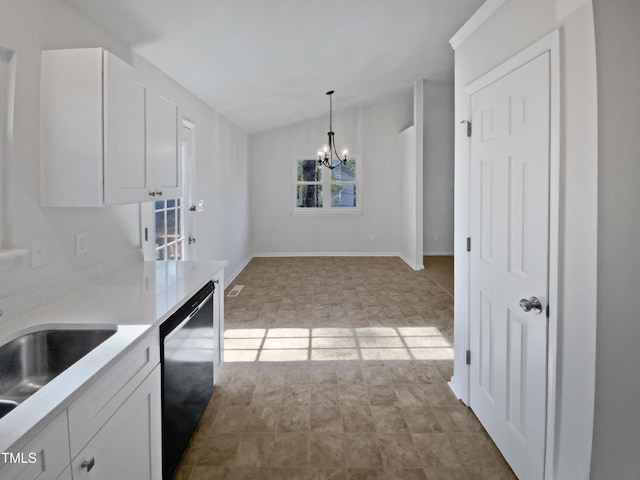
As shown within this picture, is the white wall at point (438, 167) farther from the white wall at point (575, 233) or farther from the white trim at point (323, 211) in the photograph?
the white wall at point (575, 233)

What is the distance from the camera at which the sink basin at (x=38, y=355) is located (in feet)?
4.78

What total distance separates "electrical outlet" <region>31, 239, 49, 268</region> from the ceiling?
1.20m

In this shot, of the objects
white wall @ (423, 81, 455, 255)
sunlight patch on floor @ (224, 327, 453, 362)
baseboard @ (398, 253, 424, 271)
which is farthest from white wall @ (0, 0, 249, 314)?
white wall @ (423, 81, 455, 255)

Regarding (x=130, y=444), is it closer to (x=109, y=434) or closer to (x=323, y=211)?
(x=109, y=434)

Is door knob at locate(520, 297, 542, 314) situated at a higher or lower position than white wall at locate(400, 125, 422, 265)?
lower

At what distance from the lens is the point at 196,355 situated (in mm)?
2279

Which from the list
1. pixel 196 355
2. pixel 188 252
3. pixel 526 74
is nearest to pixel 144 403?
pixel 196 355

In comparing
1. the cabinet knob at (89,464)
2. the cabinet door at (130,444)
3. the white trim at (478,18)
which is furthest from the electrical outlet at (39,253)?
the white trim at (478,18)

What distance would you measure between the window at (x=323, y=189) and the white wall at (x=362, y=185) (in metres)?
0.15

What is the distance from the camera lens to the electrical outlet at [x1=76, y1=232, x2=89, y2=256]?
219 centimetres

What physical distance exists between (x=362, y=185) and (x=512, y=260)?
6624 millimetres

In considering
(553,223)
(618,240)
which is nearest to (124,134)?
(553,223)

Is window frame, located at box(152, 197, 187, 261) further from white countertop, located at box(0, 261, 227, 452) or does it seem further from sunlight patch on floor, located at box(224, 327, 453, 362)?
sunlight patch on floor, located at box(224, 327, 453, 362)

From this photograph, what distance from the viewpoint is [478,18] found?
2.42m
